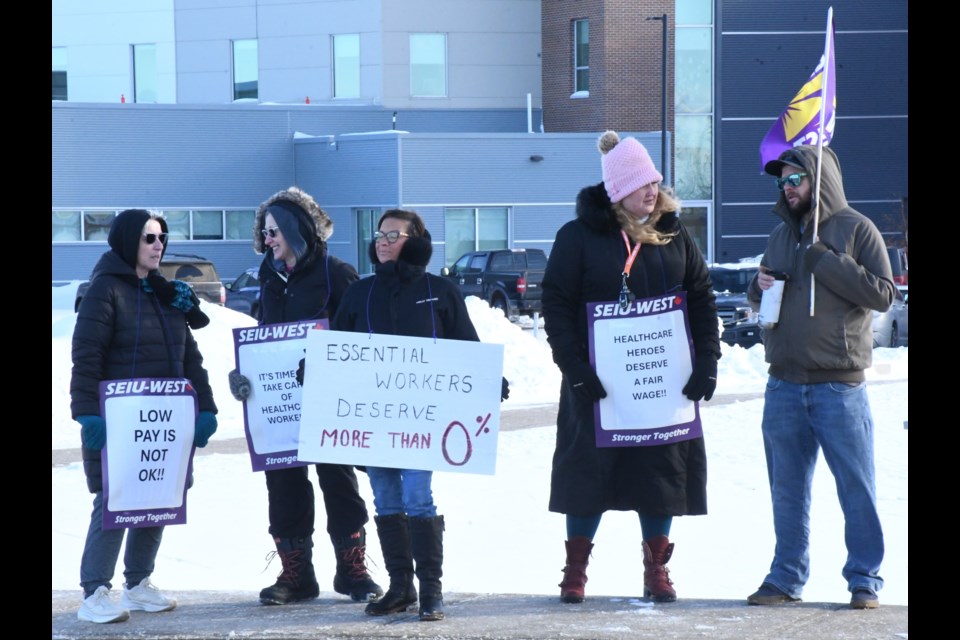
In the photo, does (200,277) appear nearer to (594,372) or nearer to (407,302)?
(407,302)

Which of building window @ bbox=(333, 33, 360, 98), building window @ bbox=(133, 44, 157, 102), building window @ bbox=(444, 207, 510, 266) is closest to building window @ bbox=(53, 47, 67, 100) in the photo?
building window @ bbox=(133, 44, 157, 102)

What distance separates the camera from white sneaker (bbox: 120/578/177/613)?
6391mm

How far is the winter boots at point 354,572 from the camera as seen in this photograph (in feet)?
21.4

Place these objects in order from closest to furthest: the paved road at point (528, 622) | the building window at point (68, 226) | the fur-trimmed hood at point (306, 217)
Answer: the paved road at point (528, 622) < the fur-trimmed hood at point (306, 217) < the building window at point (68, 226)

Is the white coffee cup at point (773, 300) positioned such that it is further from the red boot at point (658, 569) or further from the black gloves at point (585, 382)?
the red boot at point (658, 569)

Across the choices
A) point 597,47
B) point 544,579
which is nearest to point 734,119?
point 597,47

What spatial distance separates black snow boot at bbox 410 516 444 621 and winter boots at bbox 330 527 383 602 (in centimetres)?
50

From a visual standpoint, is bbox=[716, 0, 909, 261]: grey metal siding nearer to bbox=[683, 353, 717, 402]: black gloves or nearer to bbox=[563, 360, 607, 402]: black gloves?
bbox=[683, 353, 717, 402]: black gloves

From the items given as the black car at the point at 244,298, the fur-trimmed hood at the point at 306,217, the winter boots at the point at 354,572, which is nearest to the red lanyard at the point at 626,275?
the fur-trimmed hood at the point at 306,217

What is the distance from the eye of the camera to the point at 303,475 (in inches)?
261

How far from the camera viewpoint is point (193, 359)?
21.5ft

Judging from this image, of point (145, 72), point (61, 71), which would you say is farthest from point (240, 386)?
point (61, 71)

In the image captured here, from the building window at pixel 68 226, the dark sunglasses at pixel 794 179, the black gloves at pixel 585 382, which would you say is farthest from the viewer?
the building window at pixel 68 226
